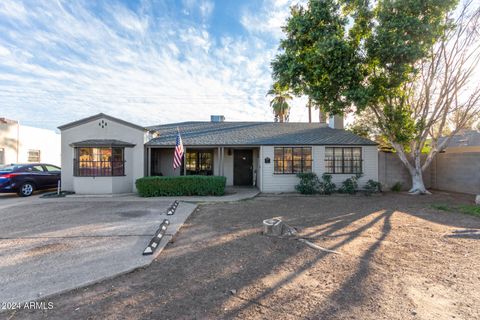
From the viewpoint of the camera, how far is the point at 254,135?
13.4 metres

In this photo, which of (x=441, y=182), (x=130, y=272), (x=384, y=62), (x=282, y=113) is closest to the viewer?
(x=130, y=272)

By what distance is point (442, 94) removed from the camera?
10.7 meters

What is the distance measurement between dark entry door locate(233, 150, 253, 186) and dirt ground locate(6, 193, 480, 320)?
8076mm

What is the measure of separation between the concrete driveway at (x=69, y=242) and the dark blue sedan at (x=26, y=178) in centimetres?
213

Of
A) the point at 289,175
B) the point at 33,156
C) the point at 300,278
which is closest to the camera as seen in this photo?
the point at 300,278

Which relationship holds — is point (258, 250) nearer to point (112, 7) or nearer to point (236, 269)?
point (236, 269)

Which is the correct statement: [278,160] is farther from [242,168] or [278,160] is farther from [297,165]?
[242,168]

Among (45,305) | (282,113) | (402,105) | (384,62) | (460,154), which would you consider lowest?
(45,305)

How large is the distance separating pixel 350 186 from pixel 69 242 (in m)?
11.4

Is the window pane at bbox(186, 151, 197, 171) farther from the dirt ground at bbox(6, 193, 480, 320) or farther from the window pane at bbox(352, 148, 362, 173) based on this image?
the window pane at bbox(352, 148, 362, 173)

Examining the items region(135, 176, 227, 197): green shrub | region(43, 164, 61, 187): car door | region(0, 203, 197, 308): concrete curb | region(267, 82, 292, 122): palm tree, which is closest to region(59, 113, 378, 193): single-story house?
region(43, 164, 61, 187): car door

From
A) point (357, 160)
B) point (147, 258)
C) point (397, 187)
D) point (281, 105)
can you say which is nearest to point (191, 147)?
point (147, 258)

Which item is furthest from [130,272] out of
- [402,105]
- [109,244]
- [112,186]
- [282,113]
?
[282,113]

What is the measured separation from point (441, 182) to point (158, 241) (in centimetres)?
1554
